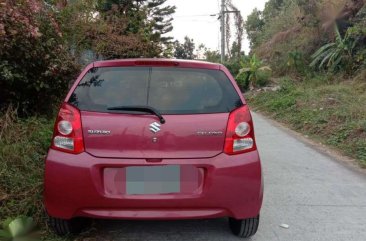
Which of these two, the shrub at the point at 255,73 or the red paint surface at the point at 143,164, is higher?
the shrub at the point at 255,73

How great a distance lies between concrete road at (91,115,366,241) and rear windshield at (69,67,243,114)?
3.97 feet

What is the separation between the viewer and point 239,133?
362 cm

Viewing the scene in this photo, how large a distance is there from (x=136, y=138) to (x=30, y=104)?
11.9 feet

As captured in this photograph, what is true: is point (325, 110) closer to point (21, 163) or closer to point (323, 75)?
point (323, 75)

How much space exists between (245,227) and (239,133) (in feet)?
2.92

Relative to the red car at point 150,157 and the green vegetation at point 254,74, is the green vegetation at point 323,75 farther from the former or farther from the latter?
the red car at point 150,157

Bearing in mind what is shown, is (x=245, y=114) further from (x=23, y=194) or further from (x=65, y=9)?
(x=65, y=9)

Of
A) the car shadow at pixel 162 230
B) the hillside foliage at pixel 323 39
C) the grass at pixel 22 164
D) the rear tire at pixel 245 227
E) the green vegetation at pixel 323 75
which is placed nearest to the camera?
the rear tire at pixel 245 227

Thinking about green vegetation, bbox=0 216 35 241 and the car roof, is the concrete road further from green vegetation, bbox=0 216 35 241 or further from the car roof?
the car roof

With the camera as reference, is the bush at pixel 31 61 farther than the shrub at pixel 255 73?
No

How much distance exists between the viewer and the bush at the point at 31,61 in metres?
5.48

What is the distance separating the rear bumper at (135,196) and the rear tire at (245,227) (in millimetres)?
421

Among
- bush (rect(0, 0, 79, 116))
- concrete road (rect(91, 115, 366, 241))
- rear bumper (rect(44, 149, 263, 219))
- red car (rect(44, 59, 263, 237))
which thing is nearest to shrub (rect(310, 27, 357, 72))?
concrete road (rect(91, 115, 366, 241))

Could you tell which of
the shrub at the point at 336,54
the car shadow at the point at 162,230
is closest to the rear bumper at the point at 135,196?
the car shadow at the point at 162,230
